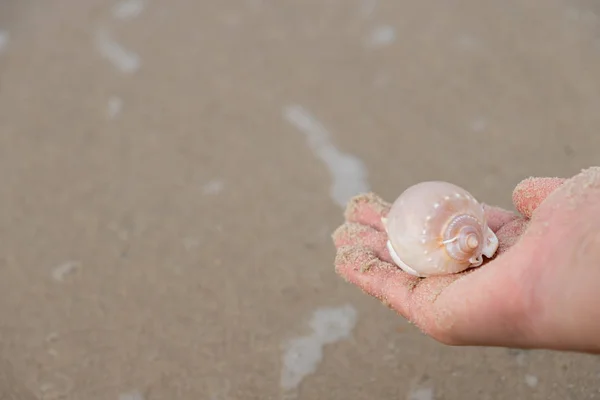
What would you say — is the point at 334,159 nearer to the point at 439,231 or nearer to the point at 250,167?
the point at 250,167

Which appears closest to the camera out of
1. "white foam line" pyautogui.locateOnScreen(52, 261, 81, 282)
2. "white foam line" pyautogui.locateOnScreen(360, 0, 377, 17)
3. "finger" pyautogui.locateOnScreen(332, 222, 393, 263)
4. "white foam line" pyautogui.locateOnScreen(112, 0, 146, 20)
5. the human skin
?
the human skin

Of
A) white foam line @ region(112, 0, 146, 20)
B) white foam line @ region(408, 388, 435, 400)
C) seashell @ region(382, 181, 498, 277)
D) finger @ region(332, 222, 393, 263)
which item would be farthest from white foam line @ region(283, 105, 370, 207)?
white foam line @ region(112, 0, 146, 20)

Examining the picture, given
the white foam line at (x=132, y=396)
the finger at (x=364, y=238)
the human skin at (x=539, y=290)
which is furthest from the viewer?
the white foam line at (x=132, y=396)

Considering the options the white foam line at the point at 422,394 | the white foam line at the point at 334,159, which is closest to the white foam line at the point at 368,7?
the white foam line at the point at 334,159

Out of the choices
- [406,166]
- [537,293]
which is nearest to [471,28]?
[406,166]

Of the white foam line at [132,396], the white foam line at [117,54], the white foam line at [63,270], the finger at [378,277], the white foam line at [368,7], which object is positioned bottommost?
the white foam line at [132,396]

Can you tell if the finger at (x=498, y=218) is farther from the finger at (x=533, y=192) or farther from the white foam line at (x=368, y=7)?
the white foam line at (x=368, y=7)

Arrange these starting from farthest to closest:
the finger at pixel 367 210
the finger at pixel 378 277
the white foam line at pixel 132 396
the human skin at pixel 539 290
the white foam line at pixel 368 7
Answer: the white foam line at pixel 368 7
the white foam line at pixel 132 396
the finger at pixel 367 210
the finger at pixel 378 277
the human skin at pixel 539 290

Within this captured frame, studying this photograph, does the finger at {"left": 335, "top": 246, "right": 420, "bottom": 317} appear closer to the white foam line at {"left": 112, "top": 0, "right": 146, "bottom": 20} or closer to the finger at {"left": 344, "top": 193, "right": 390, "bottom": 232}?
the finger at {"left": 344, "top": 193, "right": 390, "bottom": 232}
